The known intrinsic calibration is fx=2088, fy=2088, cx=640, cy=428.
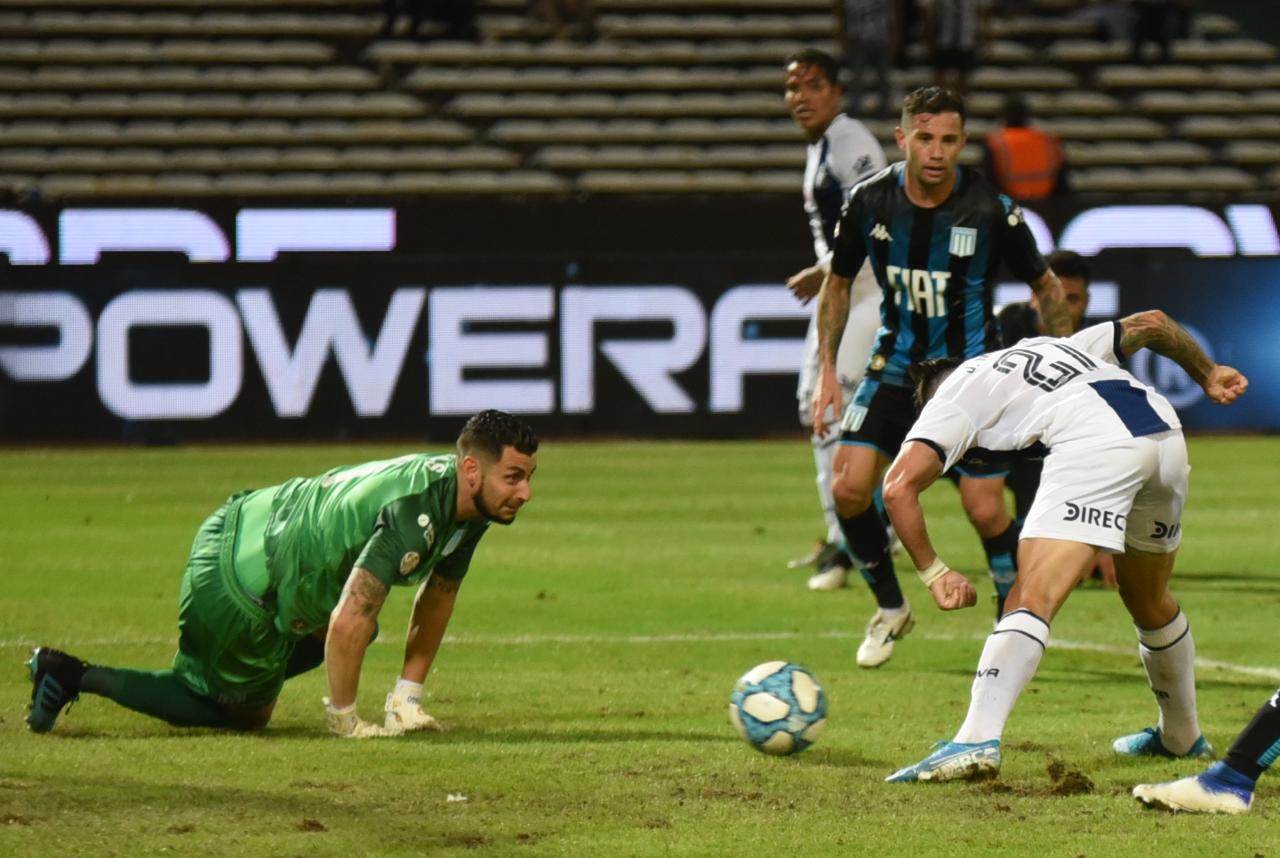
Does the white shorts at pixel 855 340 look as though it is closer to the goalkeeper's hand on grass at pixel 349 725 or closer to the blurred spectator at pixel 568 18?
the goalkeeper's hand on grass at pixel 349 725

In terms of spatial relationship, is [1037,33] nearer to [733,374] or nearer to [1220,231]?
[1220,231]

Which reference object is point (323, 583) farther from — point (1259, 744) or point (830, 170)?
point (830, 170)

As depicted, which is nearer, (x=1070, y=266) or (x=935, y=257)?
(x=935, y=257)

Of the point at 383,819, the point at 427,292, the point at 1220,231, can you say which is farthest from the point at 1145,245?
the point at 383,819

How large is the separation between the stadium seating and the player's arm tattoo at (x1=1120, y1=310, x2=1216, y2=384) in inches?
664

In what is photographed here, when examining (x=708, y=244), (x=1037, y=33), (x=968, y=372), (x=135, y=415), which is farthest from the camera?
(x=1037, y=33)

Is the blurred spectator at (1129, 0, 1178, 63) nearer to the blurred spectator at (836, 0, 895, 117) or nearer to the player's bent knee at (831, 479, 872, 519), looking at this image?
the blurred spectator at (836, 0, 895, 117)

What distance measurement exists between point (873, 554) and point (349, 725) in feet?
9.12

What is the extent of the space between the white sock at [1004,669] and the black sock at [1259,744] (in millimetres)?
595

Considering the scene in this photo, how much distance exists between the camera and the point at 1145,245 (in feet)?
63.6

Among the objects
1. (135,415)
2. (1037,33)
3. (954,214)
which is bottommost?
(135,415)

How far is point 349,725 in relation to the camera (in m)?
6.88

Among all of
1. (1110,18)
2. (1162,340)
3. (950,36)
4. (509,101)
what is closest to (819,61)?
(1162,340)

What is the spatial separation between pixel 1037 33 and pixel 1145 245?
7.85 metres
